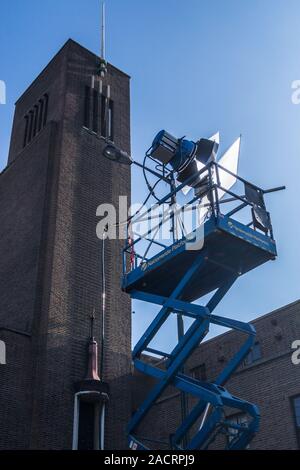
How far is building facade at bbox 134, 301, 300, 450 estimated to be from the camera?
18.4 meters

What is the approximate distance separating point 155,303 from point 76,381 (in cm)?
506

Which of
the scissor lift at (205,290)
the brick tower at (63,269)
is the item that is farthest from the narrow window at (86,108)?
the scissor lift at (205,290)

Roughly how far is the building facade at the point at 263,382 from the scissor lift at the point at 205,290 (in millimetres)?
4876

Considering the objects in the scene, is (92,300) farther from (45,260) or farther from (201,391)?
(201,391)

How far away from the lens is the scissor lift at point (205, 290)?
12.1 meters

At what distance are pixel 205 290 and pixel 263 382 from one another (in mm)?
6691

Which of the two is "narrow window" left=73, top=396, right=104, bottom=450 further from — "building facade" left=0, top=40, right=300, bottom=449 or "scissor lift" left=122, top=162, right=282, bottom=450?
"scissor lift" left=122, top=162, right=282, bottom=450

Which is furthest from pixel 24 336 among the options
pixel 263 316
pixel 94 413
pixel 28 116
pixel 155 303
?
pixel 28 116

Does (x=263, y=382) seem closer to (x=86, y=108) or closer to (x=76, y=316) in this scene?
(x=76, y=316)

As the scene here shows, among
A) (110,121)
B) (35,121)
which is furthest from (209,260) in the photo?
(35,121)

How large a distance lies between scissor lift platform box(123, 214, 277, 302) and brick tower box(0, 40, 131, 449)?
4.49m

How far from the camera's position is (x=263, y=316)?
20.7 meters

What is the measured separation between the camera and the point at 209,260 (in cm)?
1310

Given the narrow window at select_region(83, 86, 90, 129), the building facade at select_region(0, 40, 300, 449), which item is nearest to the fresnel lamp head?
the building facade at select_region(0, 40, 300, 449)
